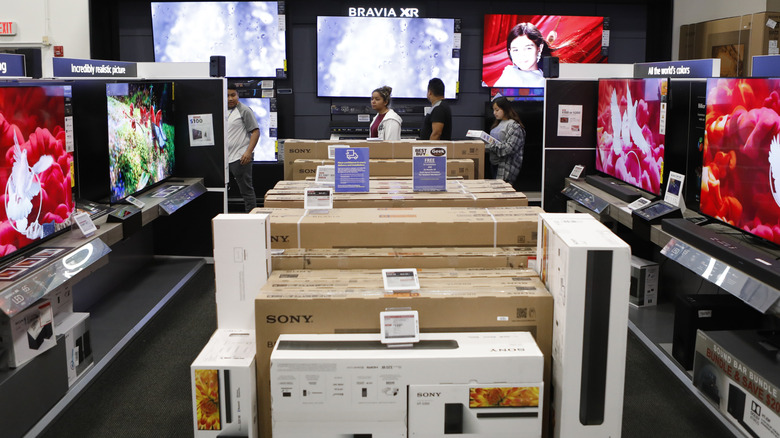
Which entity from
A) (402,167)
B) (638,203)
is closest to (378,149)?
(402,167)

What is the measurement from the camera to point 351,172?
12.4 ft

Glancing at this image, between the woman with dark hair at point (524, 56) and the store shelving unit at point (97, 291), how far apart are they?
4034 millimetres

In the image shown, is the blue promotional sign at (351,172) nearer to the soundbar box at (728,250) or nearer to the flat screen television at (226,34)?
the soundbar box at (728,250)

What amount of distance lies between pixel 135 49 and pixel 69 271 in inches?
223

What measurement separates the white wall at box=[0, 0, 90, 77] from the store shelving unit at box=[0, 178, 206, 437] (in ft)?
11.0

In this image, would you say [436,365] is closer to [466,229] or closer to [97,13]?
[466,229]

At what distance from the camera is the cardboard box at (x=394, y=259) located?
8.46 feet

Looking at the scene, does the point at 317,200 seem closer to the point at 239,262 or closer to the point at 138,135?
the point at 239,262

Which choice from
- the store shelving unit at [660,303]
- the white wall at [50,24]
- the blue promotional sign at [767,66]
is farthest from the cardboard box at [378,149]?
the white wall at [50,24]

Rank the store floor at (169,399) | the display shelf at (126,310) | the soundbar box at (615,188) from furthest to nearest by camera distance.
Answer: the soundbar box at (615,188) → the display shelf at (126,310) → the store floor at (169,399)

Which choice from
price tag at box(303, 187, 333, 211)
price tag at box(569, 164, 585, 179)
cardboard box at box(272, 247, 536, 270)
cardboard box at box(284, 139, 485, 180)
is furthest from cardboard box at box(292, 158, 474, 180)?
cardboard box at box(272, 247, 536, 270)

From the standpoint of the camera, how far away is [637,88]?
16.7ft

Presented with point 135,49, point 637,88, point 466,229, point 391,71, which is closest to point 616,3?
point 391,71

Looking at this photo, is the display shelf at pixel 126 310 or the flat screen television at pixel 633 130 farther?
the flat screen television at pixel 633 130
